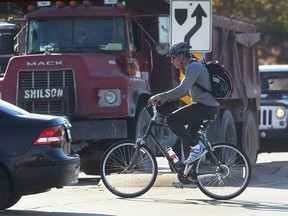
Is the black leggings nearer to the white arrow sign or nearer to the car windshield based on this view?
the white arrow sign

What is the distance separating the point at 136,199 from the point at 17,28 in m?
5.29

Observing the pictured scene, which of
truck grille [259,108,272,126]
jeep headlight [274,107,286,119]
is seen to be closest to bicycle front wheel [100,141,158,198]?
jeep headlight [274,107,286,119]

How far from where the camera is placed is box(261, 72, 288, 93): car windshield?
2048cm

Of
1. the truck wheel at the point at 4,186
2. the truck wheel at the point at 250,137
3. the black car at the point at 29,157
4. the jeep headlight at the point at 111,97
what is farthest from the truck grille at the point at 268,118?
the truck wheel at the point at 4,186

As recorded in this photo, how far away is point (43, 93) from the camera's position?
14.9 m

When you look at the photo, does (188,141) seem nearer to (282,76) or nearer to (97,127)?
(97,127)

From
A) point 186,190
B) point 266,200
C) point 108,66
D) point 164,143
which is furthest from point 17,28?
point 266,200

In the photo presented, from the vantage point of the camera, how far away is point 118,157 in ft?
38.6

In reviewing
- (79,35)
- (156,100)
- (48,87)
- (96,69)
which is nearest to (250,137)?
(79,35)

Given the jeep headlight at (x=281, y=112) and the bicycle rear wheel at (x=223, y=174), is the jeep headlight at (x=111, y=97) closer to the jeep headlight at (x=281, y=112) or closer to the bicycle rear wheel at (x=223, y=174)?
the bicycle rear wheel at (x=223, y=174)

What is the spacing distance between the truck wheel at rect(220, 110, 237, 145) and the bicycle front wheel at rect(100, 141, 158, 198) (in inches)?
217

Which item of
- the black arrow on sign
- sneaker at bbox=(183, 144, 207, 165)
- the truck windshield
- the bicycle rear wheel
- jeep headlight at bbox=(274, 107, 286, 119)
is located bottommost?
jeep headlight at bbox=(274, 107, 286, 119)

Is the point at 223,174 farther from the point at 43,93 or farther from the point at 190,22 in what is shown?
the point at 43,93

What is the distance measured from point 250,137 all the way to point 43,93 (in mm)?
5722
